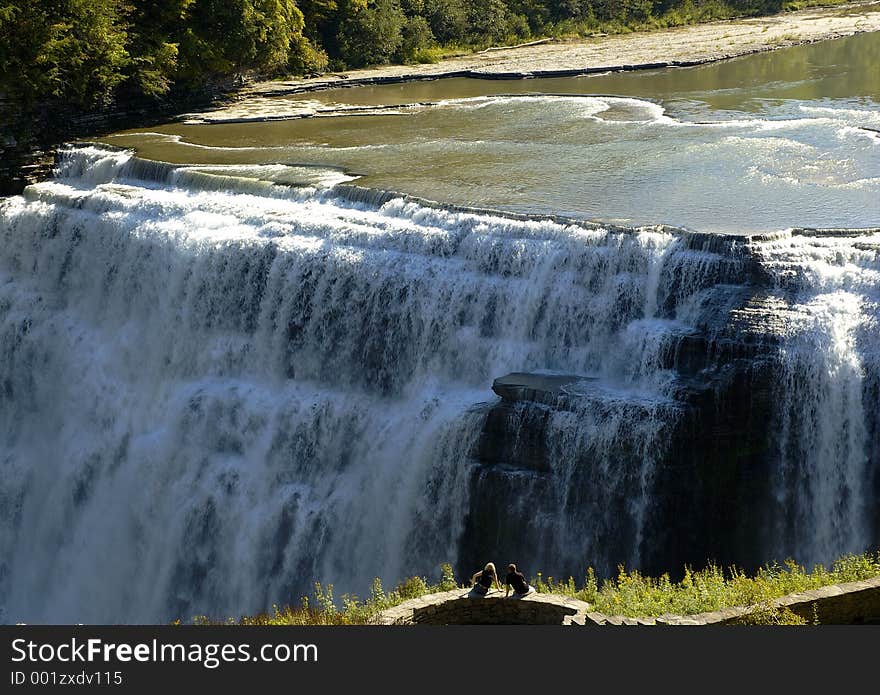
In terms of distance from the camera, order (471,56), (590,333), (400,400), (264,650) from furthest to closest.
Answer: (471,56)
(400,400)
(590,333)
(264,650)

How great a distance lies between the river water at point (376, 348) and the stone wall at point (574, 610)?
387cm

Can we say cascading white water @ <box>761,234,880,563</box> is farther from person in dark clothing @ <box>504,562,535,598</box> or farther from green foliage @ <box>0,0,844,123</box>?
green foliage @ <box>0,0,844,123</box>

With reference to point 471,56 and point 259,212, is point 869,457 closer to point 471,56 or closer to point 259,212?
point 259,212

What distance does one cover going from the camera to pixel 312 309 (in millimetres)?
19781

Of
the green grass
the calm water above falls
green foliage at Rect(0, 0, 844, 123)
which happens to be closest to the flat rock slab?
the green grass

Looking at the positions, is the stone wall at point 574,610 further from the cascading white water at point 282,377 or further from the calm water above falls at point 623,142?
the calm water above falls at point 623,142

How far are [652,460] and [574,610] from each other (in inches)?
164

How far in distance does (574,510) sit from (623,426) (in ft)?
4.75

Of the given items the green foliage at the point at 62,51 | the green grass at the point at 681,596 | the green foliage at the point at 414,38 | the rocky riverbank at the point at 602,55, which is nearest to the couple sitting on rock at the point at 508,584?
the green grass at the point at 681,596

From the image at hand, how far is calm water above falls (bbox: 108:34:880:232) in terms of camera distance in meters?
20.9

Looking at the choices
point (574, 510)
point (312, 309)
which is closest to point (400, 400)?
point (312, 309)

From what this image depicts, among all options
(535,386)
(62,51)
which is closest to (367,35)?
(62,51)

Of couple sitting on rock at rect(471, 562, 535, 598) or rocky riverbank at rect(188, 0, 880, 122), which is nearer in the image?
couple sitting on rock at rect(471, 562, 535, 598)

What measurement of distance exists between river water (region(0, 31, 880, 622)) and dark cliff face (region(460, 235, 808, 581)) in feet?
0.20
